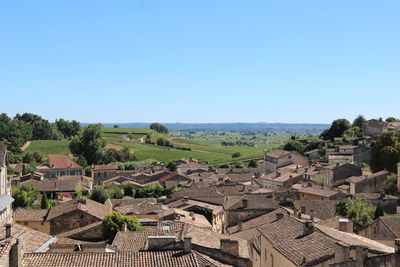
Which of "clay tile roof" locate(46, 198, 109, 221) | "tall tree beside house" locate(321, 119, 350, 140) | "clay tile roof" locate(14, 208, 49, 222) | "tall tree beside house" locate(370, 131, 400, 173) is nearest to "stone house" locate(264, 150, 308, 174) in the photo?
"tall tree beside house" locate(321, 119, 350, 140)

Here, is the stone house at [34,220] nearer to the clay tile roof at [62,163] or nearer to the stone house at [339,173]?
the stone house at [339,173]

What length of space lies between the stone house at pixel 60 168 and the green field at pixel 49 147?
22.8 m

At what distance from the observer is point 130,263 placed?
19734 millimetres

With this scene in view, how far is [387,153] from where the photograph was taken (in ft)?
258

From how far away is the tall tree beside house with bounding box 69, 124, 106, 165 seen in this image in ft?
431

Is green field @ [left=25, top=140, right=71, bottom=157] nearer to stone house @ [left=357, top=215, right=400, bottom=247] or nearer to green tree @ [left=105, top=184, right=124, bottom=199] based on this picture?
green tree @ [left=105, top=184, right=124, bottom=199]

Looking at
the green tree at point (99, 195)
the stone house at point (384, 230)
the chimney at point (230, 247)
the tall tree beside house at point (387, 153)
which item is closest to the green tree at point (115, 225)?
the stone house at point (384, 230)

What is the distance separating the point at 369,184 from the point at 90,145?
75664 mm

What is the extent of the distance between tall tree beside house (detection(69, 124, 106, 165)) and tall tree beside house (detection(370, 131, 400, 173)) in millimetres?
66681

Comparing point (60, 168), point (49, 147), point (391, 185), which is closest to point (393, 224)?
Result: point (391, 185)

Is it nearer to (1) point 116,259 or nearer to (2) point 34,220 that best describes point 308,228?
(1) point 116,259

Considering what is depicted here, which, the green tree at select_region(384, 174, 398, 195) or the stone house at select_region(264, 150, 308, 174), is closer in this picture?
the green tree at select_region(384, 174, 398, 195)

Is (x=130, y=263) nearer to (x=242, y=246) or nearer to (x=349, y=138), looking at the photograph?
(x=242, y=246)

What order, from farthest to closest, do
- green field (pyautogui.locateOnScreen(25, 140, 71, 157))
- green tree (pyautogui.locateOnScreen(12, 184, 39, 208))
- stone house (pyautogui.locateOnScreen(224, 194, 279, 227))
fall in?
green field (pyautogui.locateOnScreen(25, 140, 71, 157)), green tree (pyautogui.locateOnScreen(12, 184, 39, 208)), stone house (pyautogui.locateOnScreen(224, 194, 279, 227))
